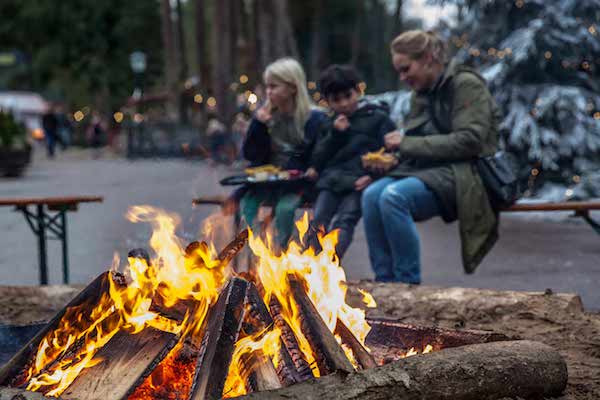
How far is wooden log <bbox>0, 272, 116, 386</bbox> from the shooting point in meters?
3.51

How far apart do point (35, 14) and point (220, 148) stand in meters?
25.3

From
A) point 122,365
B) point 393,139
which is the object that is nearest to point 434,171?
point 393,139

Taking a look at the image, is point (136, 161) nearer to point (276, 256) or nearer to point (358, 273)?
point (358, 273)

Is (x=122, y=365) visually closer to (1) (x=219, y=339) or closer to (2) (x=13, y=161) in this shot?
(1) (x=219, y=339)

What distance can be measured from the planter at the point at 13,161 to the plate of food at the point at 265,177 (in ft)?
53.4

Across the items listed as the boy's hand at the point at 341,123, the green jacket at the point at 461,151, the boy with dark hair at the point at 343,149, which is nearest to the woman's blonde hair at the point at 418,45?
the green jacket at the point at 461,151

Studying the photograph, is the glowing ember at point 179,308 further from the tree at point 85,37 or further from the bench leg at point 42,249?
the tree at point 85,37

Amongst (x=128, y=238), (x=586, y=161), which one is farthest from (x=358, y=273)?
(x=586, y=161)

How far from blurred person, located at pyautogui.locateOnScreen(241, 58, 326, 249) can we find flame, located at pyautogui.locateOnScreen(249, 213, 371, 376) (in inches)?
99.3

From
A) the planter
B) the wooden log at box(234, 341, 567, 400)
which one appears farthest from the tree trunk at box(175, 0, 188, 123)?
the wooden log at box(234, 341, 567, 400)

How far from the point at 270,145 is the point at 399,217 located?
1742 millimetres

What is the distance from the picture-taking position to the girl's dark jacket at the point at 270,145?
698 cm

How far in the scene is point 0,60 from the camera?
5703 centimetres

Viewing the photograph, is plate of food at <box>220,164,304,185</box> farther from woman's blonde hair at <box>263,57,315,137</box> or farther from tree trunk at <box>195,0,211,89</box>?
tree trunk at <box>195,0,211,89</box>
